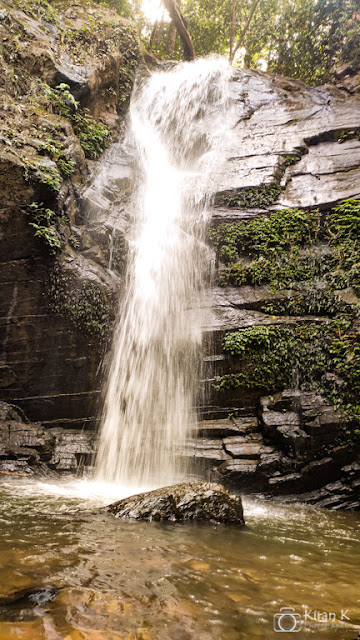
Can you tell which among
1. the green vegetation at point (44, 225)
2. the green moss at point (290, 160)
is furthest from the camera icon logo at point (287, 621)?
the green moss at point (290, 160)

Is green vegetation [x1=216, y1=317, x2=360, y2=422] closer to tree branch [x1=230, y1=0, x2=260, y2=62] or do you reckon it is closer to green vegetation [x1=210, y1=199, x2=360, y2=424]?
green vegetation [x1=210, y1=199, x2=360, y2=424]

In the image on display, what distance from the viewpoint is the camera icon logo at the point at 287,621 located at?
2.09 metres

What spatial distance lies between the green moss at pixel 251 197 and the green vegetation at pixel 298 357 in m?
4.38

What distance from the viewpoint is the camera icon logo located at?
2094mm

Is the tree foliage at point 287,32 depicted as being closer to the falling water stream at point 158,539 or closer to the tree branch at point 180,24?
the tree branch at point 180,24

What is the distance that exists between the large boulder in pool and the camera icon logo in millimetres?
2141

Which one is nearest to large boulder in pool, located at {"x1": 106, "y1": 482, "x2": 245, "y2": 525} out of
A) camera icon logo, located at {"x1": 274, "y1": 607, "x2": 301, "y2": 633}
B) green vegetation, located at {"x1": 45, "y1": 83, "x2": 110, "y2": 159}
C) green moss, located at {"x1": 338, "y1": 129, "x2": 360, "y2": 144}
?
camera icon logo, located at {"x1": 274, "y1": 607, "x2": 301, "y2": 633}

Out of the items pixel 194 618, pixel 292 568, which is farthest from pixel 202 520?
pixel 194 618

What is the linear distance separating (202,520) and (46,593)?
8.16ft

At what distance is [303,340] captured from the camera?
8.38 metres

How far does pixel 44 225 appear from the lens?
8.29 m

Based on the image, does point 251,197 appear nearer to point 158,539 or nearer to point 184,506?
point 184,506

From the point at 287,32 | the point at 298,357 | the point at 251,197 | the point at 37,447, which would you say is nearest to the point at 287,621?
the point at 298,357

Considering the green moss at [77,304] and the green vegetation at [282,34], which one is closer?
the green moss at [77,304]
